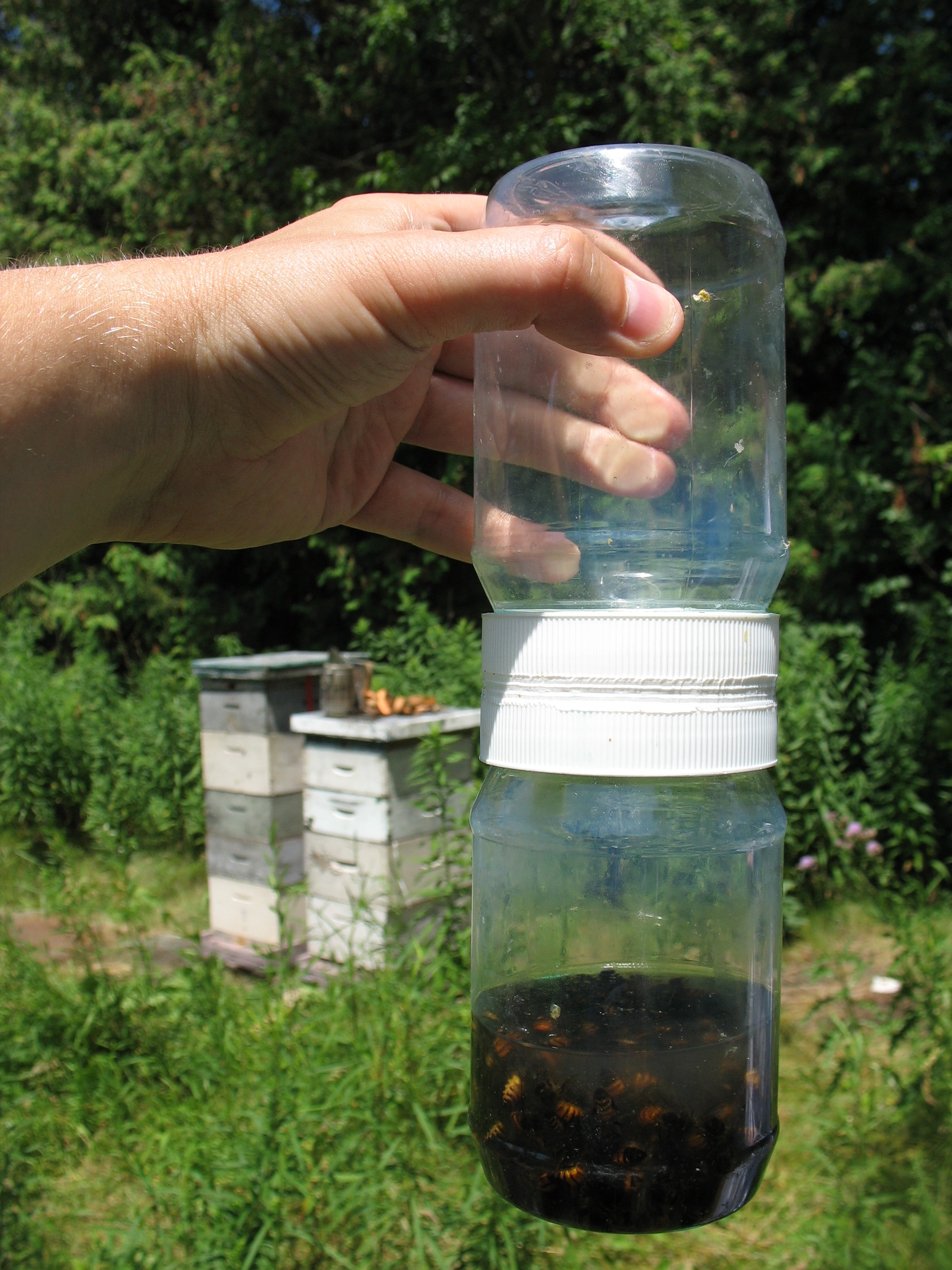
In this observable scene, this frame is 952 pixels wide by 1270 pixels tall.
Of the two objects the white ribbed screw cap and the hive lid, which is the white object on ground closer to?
the hive lid

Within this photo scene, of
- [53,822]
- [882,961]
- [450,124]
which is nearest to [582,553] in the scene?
[882,961]

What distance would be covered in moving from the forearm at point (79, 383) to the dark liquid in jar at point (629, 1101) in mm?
833

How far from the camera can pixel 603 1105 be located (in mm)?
1056

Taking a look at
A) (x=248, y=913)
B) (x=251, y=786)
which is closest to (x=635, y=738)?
(x=251, y=786)

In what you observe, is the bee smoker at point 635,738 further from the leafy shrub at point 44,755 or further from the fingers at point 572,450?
the leafy shrub at point 44,755

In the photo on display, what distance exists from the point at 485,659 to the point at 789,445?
19.0ft

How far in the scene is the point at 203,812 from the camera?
20.9 feet

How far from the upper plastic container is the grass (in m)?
1.55

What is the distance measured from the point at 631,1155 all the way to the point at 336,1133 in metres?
1.73

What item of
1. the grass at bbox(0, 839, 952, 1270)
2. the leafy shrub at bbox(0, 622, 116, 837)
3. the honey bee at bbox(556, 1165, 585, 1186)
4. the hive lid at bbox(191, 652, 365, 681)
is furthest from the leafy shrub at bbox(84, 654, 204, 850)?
the honey bee at bbox(556, 1165, 585, 1186)

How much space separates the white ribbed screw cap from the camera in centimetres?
108

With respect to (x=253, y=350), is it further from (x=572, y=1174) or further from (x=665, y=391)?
(x=572, y=1174)

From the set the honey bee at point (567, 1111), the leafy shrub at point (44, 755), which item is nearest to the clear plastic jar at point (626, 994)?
the honey bee at point (567, 1111)

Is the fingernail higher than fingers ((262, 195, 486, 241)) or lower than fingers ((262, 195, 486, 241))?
lower
